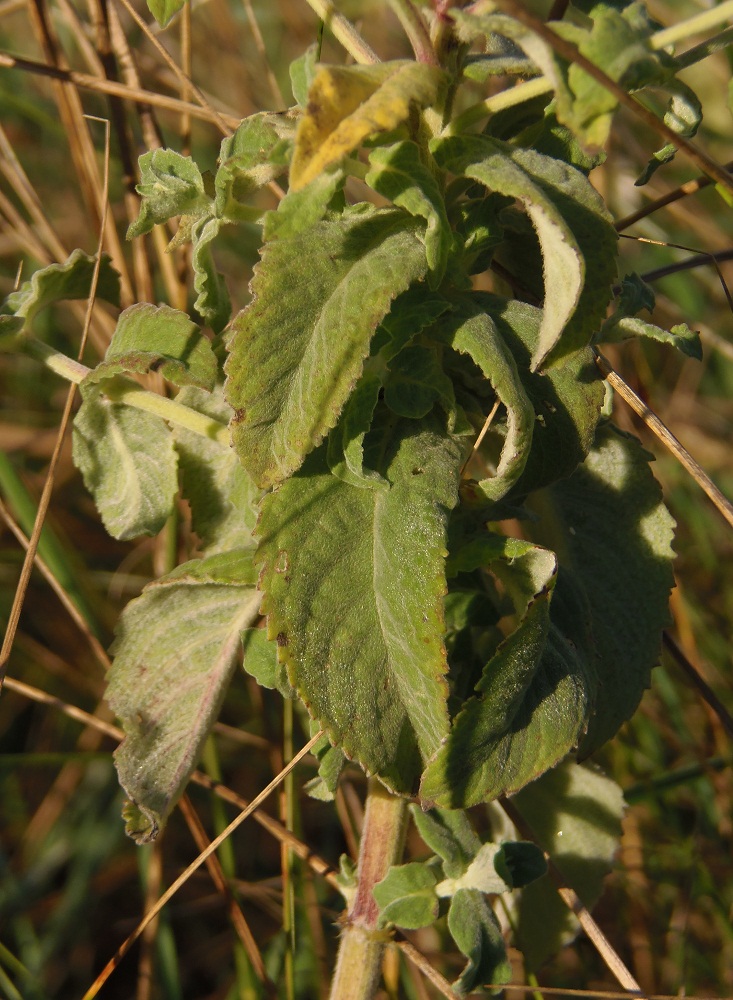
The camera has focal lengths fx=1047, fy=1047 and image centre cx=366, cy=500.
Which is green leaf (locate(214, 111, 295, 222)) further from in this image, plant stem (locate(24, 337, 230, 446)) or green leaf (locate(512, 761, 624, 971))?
green leaf (locate(512, 761, 624, 971))

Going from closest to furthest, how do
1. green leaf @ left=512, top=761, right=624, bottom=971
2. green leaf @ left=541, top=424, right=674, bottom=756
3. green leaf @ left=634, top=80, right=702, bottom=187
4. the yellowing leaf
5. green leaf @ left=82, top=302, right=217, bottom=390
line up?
the yellowing leaf, green leaf @ left=634, top=80, right=702, bottom=187, green leaf @ left=82, top=302, right=217, bottom=390, green leaf @ left=541, top=424, right=674, bottom=756, green leaf @ left=512, top=761, right=624, bottom=971

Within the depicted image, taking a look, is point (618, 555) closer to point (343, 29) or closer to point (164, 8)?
point (343, 29)

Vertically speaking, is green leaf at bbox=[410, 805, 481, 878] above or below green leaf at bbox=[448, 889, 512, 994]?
above

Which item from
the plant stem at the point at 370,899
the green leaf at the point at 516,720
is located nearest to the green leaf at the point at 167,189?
the green leaf at the point at 516,720

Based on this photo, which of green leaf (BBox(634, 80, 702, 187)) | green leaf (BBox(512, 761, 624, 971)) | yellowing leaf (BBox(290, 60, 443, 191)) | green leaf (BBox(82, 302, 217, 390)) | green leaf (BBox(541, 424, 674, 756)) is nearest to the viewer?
yellowing leaf (BBox(290, 60, 443, 191))

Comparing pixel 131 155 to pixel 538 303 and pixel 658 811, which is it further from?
pixel 658 811

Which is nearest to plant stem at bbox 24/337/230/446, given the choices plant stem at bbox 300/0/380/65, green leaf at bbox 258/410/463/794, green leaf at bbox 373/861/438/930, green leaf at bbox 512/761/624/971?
green leaf at bbox 258/410/463/794

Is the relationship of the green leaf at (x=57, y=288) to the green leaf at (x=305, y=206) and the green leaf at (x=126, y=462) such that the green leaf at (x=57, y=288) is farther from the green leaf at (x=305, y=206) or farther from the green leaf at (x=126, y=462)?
the green leaf at (x=305, y=206)

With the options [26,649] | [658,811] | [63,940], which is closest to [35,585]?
[26,649]
